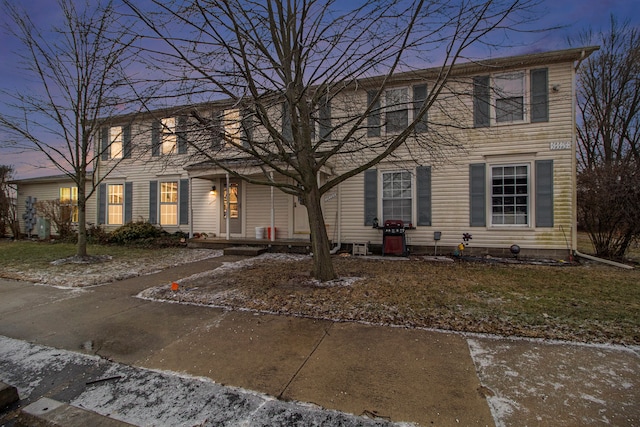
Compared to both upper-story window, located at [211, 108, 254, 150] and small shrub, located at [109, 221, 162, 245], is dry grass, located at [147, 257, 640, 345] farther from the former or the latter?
small shrub, located at [109, 221, 162, 245]

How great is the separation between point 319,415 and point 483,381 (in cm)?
138

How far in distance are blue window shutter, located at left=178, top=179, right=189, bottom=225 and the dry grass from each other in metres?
6.31

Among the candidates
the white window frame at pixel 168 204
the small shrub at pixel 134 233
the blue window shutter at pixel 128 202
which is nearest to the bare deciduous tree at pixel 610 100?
the white window frame at pixel 168 204

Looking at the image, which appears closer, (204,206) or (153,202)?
(204,206)

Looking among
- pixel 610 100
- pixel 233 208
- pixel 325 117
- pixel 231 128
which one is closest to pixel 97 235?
pixel 233 208

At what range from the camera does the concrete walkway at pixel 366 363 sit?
6.97ft

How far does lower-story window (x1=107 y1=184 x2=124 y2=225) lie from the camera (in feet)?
43.1

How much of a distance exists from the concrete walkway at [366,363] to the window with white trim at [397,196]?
20.8 ft

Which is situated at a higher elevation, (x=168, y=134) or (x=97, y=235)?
(x=168, y=134)

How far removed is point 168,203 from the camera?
12.4m

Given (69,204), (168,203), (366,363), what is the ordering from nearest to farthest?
(366,363) → (168,203) → (69,204)

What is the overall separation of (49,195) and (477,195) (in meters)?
19.2

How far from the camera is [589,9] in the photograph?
451 centimetres

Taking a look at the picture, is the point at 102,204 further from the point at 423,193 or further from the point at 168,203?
the point at 423,193
